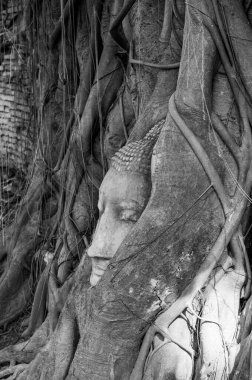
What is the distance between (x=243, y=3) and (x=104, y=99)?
3.48 feet

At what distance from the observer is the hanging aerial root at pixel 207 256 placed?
8.48ft

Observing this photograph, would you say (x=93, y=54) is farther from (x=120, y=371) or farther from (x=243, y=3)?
(x=120, y=371)

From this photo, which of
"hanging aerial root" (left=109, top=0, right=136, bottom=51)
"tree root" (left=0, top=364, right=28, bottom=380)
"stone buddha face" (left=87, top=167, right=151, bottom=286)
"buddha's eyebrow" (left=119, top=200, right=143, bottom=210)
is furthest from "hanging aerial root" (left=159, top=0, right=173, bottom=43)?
"tree root" (left=0, top=364, right=28, bottom=380)

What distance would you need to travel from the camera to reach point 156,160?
269 cm

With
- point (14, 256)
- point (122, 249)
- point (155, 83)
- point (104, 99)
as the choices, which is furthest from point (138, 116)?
point (14, 256)

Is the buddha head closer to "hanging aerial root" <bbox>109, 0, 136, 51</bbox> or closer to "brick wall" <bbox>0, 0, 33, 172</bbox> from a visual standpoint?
"hanging aerial root" <bbox>109, 0, 136, 51</bbox>

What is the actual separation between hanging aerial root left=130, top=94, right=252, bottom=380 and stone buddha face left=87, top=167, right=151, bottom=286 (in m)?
0.29

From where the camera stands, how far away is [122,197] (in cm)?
281

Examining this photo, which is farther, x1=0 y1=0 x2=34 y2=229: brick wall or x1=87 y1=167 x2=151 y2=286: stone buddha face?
x1=0 y1=0 x2=34 y2=229: brick wall

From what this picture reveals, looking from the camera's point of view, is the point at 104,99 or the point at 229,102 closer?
the point at 229,102

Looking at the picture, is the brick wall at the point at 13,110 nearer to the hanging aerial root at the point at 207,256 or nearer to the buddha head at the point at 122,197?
the buddha head at the point at 122,197

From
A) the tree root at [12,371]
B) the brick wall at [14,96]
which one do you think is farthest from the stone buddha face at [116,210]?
the brick wall at [14,96]

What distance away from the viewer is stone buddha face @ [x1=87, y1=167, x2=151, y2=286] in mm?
2799

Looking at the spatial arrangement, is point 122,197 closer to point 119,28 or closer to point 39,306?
point 119,28
